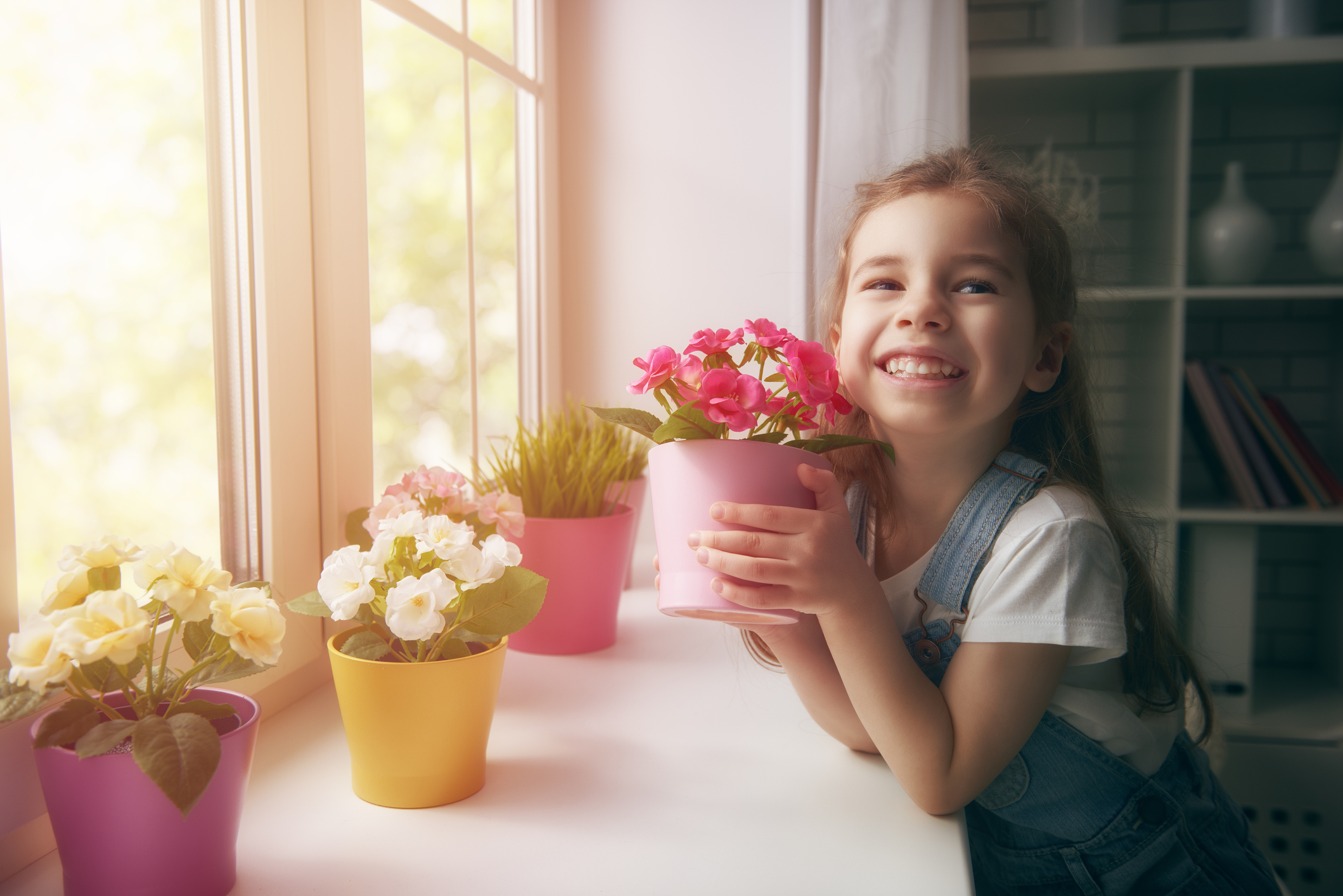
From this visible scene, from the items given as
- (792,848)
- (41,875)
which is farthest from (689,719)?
(41,875)

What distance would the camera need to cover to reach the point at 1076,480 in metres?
0.81

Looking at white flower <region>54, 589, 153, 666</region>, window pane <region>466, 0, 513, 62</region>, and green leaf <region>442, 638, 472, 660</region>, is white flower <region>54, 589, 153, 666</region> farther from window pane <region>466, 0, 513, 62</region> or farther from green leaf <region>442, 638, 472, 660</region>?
window pane <region>466, 0, 513, 62</region>

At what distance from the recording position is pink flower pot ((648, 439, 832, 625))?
1.94 ft

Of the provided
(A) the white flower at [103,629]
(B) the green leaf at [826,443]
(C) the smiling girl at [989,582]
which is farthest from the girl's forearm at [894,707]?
(A) the white flower at [103,629]

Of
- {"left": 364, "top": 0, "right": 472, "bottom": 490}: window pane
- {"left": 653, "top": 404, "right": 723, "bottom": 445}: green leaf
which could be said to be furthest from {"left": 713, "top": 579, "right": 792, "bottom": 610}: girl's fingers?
{"left": 364, "top": 0, "right": 472, "bottom": 490}: window pane

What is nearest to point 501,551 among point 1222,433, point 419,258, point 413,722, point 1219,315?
point 413,722

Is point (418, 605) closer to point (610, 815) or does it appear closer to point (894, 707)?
point (610, 815)

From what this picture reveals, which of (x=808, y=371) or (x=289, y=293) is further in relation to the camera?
(x=289, y=293)

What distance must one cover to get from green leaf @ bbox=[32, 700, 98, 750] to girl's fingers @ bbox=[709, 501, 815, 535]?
39 cm

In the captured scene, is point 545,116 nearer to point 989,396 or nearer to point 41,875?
point 989,396

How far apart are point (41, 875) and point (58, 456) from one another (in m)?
0.27

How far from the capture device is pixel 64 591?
0.47 m

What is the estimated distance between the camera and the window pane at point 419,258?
1.07m

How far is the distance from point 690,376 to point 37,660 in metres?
0.42
